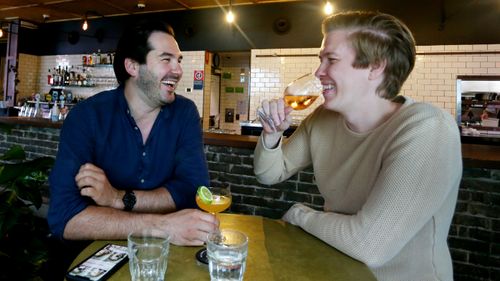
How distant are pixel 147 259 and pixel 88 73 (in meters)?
8.11

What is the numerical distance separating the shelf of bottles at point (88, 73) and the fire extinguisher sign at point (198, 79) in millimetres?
1993

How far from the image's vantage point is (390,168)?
1137 mm

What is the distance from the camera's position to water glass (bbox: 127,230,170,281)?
0.92 meters

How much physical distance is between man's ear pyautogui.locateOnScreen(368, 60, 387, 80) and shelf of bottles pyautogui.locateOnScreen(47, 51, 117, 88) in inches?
280

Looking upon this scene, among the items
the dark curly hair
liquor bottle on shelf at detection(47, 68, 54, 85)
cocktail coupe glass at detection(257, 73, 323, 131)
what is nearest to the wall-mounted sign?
liquor bottle on shelf at detection(47, 68, 54, 85)

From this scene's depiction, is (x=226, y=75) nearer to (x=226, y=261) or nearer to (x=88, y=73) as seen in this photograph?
(x=88, y=73)

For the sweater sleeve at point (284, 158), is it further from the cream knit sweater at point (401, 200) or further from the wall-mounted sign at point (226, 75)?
the wall-mounted sign at point (226, 75)

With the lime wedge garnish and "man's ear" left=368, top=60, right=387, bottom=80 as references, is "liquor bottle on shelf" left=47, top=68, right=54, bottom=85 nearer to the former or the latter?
the lime wedge garnish

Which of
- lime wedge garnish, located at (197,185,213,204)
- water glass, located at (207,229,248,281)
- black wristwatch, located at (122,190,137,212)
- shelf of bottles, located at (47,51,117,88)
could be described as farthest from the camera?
shelf of bottles, located at (47,51,117,88)

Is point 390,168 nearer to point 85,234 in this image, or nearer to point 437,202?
point 437,202

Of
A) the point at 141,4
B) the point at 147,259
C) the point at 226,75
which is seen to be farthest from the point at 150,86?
the point at 226,75

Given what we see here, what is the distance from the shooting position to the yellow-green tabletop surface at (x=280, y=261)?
98 centimetres

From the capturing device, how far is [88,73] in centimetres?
795

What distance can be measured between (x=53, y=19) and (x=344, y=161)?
8933mm
